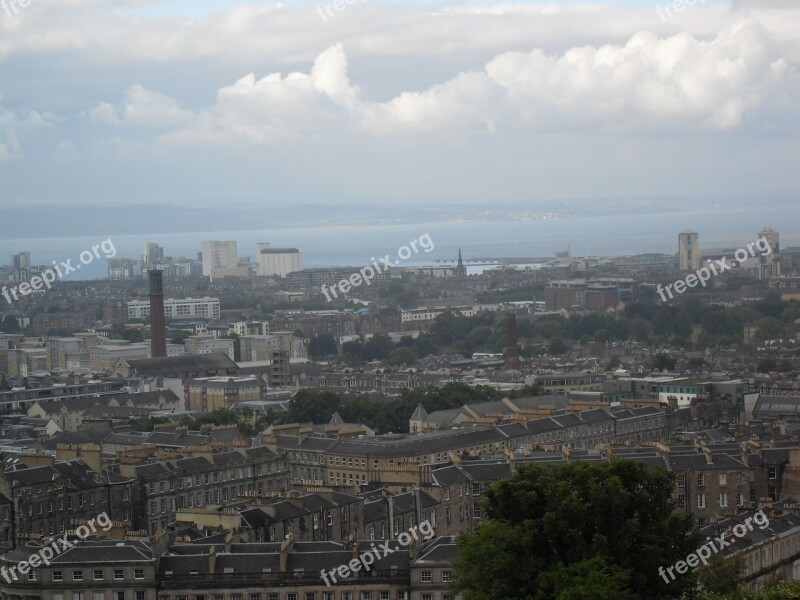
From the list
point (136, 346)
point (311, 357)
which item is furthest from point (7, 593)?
point (311, 357)

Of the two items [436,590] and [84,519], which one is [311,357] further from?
[436,590]

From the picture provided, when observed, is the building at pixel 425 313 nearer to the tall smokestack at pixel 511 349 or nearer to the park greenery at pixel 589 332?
the park greenery at pixel 589 332

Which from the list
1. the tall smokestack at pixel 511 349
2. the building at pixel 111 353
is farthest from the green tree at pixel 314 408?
the building at pixel 111 353

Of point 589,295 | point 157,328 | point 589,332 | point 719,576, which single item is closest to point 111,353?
point 157,328

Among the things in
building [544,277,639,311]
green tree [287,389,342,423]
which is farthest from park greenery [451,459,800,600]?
building [544,277,639,311]

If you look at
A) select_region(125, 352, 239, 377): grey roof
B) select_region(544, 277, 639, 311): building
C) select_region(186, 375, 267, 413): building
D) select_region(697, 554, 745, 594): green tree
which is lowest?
select_region(186, 375, 267, 413): building

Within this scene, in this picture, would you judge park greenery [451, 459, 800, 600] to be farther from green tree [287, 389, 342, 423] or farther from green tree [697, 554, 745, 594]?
green tree [287, 389, 342, 423]
